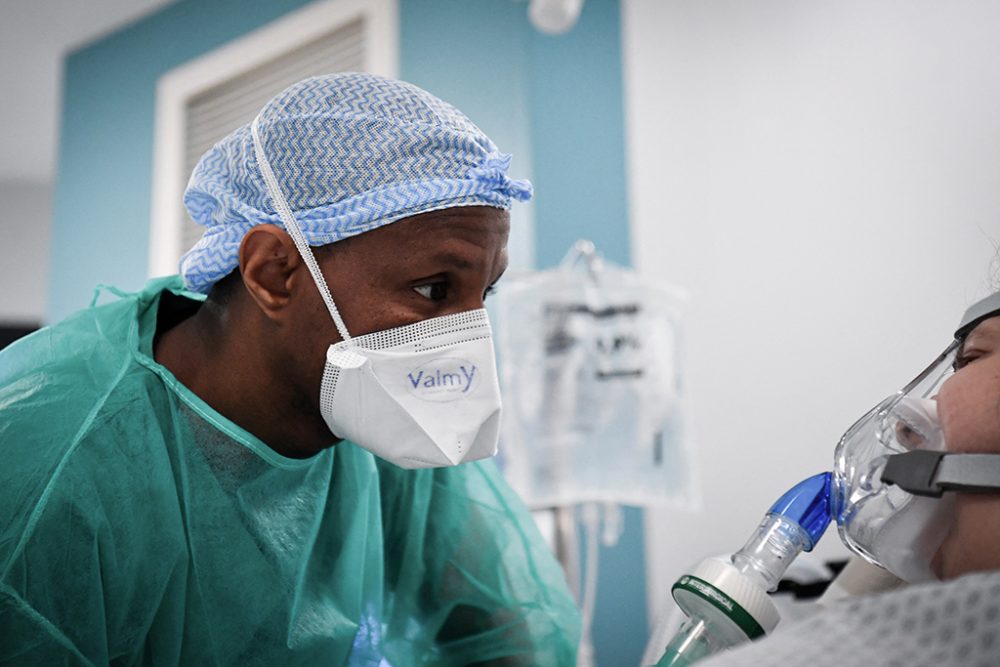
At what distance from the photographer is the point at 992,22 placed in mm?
1134

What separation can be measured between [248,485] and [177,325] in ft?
0.75

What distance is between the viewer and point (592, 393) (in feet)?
7.00

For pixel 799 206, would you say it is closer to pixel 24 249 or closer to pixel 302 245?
pixel 302 245

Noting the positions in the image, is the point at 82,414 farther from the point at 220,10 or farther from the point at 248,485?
the point at 220,10

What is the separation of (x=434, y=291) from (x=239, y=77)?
246cm

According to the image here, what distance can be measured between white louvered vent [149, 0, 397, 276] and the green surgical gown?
5.80 ft

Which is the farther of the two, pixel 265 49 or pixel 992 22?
pixel 265 49

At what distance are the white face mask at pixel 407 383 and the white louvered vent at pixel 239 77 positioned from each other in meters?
1.79

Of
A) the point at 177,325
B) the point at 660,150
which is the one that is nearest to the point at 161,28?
the point at 660,150

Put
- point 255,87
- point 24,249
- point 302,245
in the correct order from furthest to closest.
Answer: point 24,249, point 255,87, point 302,245

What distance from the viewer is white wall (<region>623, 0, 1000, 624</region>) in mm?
1223

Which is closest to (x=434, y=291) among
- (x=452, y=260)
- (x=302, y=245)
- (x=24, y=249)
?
(x=452, y=260)

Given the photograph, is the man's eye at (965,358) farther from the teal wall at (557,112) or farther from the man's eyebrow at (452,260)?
the teal wall at (557,112)

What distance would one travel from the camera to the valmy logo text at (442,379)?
102cm
